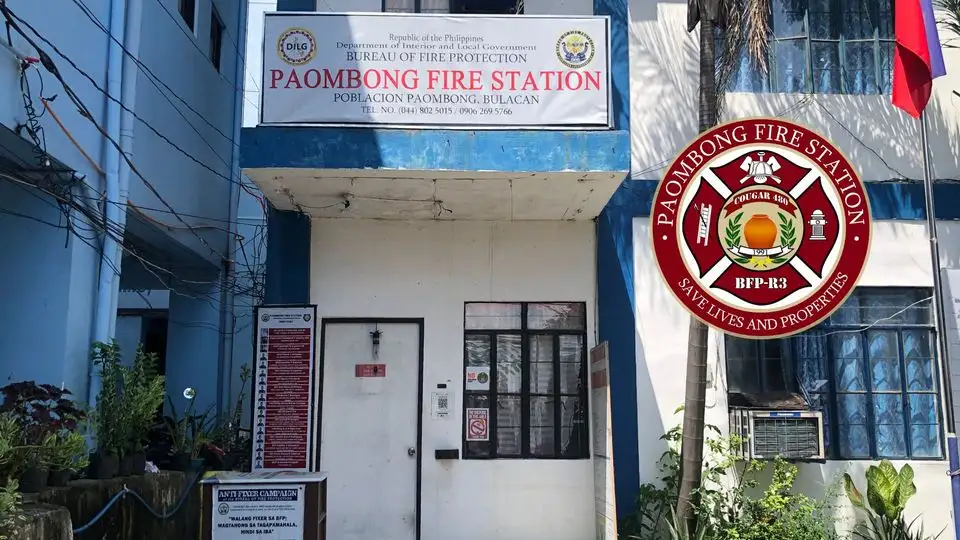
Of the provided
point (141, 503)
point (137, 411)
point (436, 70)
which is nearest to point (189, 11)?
point (436, 70)

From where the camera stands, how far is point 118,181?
833cm

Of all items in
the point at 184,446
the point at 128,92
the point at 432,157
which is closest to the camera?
the point at 432,157

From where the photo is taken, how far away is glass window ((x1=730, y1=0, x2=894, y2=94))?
30.8ft

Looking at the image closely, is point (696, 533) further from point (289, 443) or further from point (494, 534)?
point (289, 443)

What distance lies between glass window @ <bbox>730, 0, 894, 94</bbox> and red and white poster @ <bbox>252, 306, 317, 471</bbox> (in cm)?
523

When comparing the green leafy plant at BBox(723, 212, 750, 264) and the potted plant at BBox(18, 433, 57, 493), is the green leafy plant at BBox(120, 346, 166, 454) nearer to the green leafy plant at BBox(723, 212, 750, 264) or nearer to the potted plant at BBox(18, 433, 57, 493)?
the potted plant at BBox(18, 433, 57, 493)

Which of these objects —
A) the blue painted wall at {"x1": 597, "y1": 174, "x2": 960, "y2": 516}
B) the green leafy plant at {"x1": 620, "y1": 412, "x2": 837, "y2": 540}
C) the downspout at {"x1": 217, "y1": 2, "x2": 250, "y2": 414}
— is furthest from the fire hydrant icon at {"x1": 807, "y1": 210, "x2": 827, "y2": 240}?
the downspout at {"x1": 217, "y1": 2, "x2": 250, "y2": 414}

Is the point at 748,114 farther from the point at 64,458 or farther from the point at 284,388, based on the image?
the point at 64,458

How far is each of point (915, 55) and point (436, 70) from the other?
4.03 m

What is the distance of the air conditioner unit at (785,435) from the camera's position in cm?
841

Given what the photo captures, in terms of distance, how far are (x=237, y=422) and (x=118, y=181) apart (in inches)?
125

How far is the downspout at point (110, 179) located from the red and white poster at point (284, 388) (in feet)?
4.65

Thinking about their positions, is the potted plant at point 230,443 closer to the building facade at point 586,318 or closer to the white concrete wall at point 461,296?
the building facade at point 586,318

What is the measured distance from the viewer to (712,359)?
8844mm
